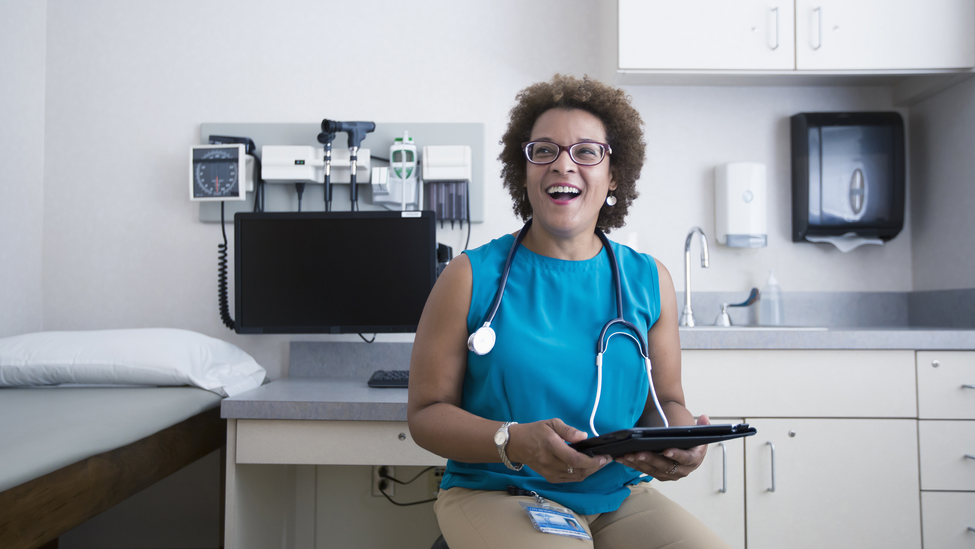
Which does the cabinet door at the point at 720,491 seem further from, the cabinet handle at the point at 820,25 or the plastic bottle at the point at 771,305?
the cabinet handle at the point at 820,25

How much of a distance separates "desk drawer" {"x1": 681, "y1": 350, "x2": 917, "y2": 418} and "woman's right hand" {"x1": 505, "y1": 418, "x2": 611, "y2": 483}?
0.96 m

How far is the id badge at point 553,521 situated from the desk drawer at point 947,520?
4.29 feet

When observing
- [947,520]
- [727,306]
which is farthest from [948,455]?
[727,306]

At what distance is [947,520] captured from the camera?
1.68 metres

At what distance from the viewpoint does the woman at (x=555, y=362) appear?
0.96 metres

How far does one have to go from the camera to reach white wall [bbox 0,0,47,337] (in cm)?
207

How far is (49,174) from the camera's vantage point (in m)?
2.22

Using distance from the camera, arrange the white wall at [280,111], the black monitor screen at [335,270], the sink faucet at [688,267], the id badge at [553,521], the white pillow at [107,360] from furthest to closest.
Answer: the white wall at [280,111], the sink faucet at [688,267], the black monitor screen at [335,270], the white pillow at [107,360], the id badge at [553,521]

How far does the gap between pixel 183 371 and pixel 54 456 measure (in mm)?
589

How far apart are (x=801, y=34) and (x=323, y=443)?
192cm

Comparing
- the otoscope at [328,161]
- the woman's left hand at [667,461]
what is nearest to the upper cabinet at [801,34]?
the otoscope at [328,161]

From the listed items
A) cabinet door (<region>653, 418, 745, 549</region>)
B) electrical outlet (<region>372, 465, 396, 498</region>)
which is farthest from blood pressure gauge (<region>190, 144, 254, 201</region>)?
cabinet door (<region>653, 418, 745, 549</region>)

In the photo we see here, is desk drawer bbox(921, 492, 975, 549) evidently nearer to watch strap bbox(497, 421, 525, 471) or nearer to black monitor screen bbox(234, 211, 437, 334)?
watch strap bbox(497, 421, 525, 471)

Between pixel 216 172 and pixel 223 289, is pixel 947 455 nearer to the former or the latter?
pixel 223 289
